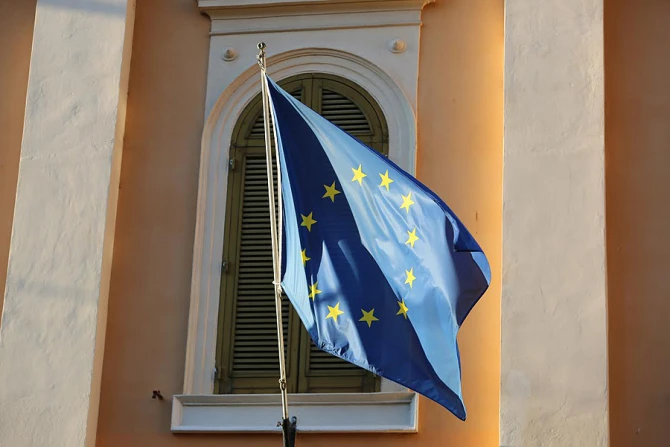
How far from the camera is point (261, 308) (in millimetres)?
10961

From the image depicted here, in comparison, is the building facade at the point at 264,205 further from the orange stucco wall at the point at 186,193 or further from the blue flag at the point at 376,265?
the blue flag at the point at 376,265

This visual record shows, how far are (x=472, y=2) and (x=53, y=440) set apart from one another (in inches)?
166

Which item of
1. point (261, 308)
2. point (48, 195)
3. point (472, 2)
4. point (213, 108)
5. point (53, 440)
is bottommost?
point (53, 440)

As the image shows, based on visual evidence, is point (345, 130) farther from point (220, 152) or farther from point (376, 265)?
point (376, 265)

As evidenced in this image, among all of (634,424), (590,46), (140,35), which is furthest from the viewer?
(140,35)

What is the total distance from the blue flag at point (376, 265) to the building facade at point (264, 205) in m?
1.00

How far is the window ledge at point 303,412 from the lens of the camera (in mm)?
10406

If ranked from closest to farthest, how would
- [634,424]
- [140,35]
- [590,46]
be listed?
1. [634,424]
2. [590,46]
3. [140,35]

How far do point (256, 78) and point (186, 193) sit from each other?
A: 3.34 ft

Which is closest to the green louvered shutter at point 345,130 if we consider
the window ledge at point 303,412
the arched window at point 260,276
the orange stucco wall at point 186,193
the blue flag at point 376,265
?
the arched window at point 260,276

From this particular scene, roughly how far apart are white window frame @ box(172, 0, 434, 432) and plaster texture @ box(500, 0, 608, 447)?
834mm

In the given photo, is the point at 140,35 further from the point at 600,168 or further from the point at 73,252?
the point at 600,168

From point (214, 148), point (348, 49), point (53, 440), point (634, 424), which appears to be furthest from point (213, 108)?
point (634, 424)

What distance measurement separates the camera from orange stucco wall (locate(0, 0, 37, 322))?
36.9 ft
